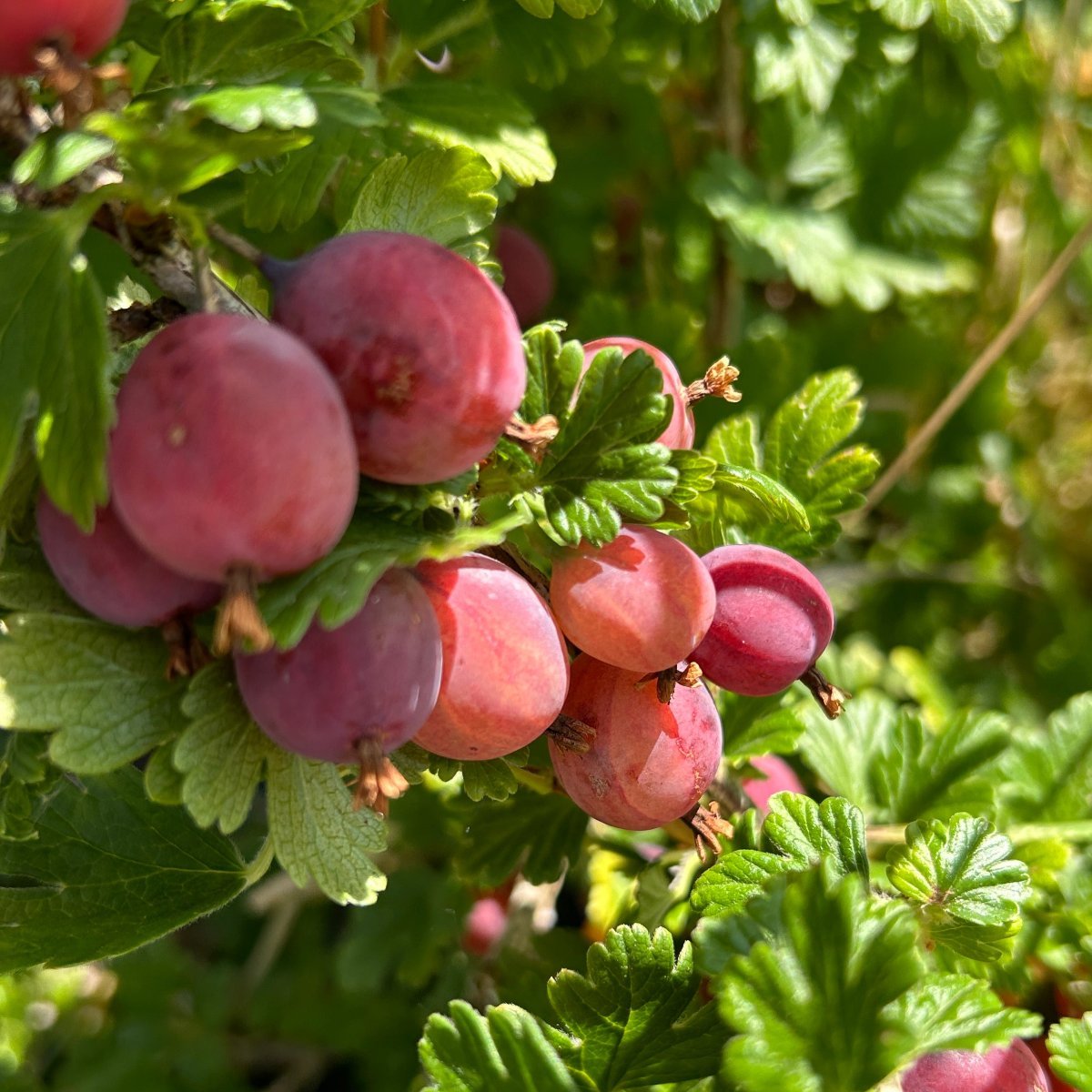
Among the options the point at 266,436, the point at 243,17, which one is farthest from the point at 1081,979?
the point at 243,17

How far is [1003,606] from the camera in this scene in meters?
1.55

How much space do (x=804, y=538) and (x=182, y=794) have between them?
1.55 feet

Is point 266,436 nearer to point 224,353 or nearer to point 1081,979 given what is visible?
point 224,353

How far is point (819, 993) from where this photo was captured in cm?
54

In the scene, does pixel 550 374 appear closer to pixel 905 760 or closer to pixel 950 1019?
pixel 950 1019

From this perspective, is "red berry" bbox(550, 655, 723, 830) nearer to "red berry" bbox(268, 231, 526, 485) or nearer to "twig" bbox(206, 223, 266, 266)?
"red berry" bbox(268, 231, 526, 485)

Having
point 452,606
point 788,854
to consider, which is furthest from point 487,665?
point 788,854

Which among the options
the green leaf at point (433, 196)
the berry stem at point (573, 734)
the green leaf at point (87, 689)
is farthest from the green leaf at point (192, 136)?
the berry stem at point (573, 734)

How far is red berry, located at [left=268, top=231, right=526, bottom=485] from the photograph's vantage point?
479 millimetres

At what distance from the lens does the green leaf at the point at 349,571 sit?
0.45 metres

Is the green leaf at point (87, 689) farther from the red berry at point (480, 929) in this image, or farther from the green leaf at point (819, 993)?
→ the red berry at point (480, 929)

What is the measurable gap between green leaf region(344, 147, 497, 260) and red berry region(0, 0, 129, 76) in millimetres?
154

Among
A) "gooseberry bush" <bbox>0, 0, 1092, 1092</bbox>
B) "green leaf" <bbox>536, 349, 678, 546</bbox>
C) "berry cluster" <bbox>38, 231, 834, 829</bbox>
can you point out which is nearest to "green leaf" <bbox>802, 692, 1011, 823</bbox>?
"gooseberry bush" <bbox>0, 0, 1092, 1092</bbox>

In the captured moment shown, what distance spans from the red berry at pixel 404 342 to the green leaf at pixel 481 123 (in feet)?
0.94
